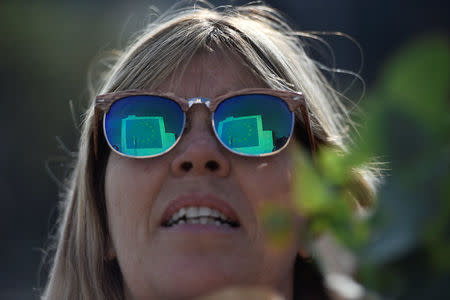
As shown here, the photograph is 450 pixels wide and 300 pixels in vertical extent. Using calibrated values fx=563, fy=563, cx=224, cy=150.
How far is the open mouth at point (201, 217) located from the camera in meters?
1.37

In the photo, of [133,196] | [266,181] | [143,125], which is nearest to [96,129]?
[143,125]

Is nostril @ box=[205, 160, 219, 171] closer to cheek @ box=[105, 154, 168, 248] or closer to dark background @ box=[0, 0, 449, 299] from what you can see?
cheek @ box=[105, 154, 168, 248]

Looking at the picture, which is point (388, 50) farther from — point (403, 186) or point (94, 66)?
point (403, 186)

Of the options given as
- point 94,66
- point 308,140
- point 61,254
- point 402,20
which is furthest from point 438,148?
point 402,20

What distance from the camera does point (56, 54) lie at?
6.91m

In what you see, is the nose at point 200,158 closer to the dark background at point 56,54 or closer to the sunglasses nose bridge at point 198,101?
the sunglasses nose bridge at point 198,101

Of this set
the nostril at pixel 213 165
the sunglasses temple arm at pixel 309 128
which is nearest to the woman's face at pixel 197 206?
the nostril at pixel 213 165

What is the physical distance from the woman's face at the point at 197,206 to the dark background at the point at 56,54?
4917mm

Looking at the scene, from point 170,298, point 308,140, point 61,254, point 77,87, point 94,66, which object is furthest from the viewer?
point 77,87

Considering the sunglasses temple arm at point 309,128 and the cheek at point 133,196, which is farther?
the sunglasses temple arm at point 309,128

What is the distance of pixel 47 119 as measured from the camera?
21.7 ft

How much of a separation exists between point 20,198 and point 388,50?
4.70m

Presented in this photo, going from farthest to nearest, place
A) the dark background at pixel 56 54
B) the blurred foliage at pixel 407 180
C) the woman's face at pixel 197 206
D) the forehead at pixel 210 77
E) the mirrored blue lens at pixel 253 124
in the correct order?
1. the dark background at pixel 56 54
2. the forehead at pixel 210 77
3. the mirrored blue lens at pixel 253 124
4. the woman's face at pixel 197 206
5. the blurred foliage at pixel 407 180

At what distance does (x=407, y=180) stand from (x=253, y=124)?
0.98 meters
